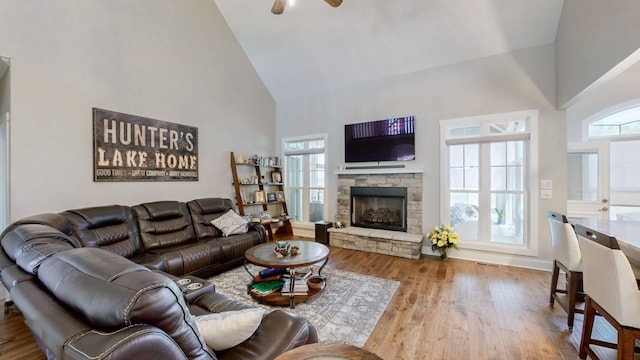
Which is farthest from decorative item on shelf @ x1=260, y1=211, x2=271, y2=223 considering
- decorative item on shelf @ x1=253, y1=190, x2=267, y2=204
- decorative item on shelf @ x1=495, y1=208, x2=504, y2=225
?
decorative item on shelf @ x1=495, y1=208, x2=504, y2=225

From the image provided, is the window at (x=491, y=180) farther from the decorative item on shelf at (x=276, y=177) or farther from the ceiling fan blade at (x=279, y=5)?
the decorative item on shelf at (x=276, y=177)

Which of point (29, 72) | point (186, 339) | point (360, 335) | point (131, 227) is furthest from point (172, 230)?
point (186, 339)

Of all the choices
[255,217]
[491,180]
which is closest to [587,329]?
[491,180]

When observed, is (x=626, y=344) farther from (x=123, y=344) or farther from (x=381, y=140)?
(x=381, y=140)

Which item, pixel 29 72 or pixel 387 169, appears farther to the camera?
pixel 387 169

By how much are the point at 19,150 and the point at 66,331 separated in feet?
10.6

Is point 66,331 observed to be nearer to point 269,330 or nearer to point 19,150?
point 269,330

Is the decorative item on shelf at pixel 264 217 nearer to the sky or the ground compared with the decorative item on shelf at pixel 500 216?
nearer to the ground

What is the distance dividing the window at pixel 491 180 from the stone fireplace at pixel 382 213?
0.54m

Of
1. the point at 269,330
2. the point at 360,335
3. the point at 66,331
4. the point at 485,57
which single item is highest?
the point at 485,57

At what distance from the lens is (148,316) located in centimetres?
74

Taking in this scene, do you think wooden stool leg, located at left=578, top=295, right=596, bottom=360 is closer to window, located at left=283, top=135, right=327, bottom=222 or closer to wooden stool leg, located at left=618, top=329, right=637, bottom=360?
Result: wooden stool leg, located at left=618, top=329, right=637, bottom=360

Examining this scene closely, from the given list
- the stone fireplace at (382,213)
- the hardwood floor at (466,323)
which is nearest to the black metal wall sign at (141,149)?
A: the hardwood floor at (466,323)

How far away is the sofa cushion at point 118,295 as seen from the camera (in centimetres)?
72
